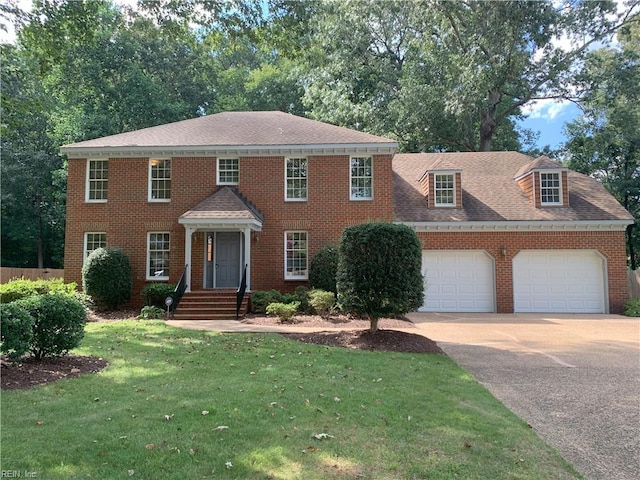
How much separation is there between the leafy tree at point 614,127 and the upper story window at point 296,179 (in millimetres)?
17778

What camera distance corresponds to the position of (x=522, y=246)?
15859 mm

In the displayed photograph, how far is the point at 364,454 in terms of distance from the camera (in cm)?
367

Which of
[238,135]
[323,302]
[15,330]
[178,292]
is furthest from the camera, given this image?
[238,135]

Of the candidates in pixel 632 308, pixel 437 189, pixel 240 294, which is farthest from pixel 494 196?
pixel 240 294

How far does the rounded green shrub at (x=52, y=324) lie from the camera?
20.7ft

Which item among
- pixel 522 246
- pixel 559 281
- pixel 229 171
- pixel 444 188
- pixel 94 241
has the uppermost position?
pixel 229 171

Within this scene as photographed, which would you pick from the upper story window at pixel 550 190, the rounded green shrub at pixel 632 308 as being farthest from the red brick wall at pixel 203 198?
the rounded green shrub at pixel 632 308

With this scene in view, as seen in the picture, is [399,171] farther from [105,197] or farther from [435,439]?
[435,439]

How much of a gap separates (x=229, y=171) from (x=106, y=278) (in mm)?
5867

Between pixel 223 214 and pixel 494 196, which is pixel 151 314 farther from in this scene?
pixel 494 196

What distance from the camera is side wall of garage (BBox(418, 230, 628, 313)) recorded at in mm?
15648

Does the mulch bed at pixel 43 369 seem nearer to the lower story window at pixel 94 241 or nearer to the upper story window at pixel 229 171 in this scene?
the upper story window at pixel 229 171

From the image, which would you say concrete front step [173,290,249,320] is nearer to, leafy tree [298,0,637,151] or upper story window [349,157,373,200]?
upper story window [349,157,373,200]

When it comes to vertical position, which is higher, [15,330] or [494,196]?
[494,196]
